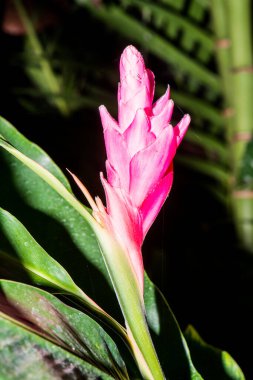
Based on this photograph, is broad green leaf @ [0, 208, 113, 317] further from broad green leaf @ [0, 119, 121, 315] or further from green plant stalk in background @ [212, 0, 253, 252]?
green plant stalk in background @ [212, 0, 253, 252]

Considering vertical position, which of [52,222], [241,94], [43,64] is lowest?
[43,64]

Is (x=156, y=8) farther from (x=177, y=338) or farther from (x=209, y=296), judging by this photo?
(x=177, y=338)

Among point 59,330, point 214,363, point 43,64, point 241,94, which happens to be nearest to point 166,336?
point 214,363

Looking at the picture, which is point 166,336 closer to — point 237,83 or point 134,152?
point 134,152

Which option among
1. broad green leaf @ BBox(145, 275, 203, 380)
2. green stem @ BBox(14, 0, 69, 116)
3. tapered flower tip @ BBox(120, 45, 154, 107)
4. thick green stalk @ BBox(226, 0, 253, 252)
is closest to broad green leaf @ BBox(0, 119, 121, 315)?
broad green leaf @ BBox(145, 275, 203, 380)

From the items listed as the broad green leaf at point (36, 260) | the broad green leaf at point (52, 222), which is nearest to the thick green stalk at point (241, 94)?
the broad green leaf at point (52, 222)

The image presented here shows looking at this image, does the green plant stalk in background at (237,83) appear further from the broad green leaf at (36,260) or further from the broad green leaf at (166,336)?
the broad green leaf at (36,260)
